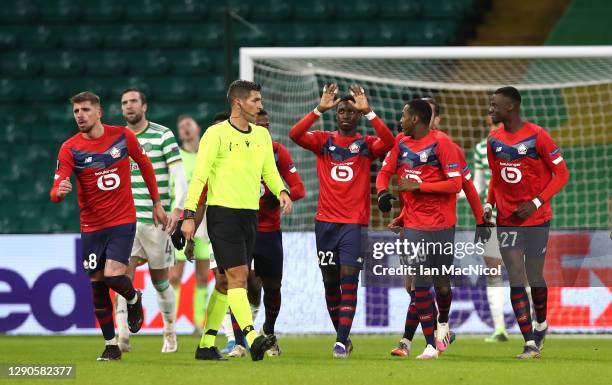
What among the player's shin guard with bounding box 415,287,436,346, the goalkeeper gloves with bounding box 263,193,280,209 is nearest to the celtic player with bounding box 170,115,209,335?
the goalkeeper gloves with bounding box 263,193,280,209

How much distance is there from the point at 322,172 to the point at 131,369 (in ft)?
7.97

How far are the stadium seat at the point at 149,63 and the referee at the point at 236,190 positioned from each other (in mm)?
8398

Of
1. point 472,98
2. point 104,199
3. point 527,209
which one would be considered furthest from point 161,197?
point 472,98

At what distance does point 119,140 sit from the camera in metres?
8.36

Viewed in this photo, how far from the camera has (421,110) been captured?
28.3 feet

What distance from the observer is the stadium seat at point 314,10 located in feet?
53.3

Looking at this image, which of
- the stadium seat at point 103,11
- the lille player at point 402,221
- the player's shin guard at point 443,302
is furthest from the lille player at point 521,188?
the stadium seat at point 103,11

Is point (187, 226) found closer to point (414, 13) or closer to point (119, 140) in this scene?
point (119, 140)

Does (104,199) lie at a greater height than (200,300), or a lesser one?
greater

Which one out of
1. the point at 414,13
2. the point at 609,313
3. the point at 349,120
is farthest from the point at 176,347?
the point at 414,13

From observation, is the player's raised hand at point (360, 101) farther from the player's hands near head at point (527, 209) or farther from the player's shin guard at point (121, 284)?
the player's shin guard at point (121, 284)

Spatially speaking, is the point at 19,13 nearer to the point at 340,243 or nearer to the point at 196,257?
the point at 196,257

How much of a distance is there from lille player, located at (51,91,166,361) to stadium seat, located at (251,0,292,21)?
8.06 meters

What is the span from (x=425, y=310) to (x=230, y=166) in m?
1.83
